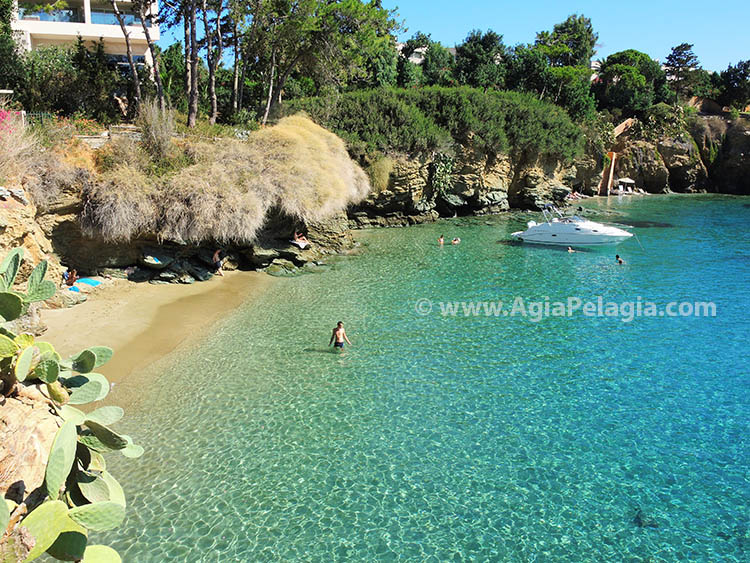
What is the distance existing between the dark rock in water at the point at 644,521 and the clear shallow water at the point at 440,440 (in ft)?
0.10

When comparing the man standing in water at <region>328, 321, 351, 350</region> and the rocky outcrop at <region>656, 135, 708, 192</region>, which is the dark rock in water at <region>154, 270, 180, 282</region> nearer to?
the man standing in water at <region>328, 321, 351, 350</region>

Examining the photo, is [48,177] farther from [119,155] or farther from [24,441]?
[24,441]

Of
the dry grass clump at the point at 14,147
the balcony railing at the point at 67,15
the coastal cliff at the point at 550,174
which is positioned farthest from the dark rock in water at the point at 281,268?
the balcony railing at the point at 67,15

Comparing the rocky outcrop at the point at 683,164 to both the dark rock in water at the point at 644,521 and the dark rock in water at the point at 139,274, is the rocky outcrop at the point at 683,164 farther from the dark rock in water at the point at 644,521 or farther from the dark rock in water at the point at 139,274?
the dark rock in water at the point at 644,521

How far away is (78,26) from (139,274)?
97.5 feet

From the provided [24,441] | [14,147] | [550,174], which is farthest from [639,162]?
[24,441]

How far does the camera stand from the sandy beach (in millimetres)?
14240

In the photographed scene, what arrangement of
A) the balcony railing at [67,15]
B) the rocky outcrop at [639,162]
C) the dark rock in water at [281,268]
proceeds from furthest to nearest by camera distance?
the rocky outcrop at [639,162], the balcony railing at [67,15], the dark rock in water at [281,268]

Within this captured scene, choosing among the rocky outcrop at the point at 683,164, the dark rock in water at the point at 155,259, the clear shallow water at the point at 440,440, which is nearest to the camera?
the clear shallow water at the point at 440,440

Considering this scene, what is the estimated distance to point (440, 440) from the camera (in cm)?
1067

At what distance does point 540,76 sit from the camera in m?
56.2

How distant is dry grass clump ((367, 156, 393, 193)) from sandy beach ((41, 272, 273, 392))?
15.2m

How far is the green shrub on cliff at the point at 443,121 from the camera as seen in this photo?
35.3m

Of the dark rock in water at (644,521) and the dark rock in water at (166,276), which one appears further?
the dark rock in water at (166,276)
